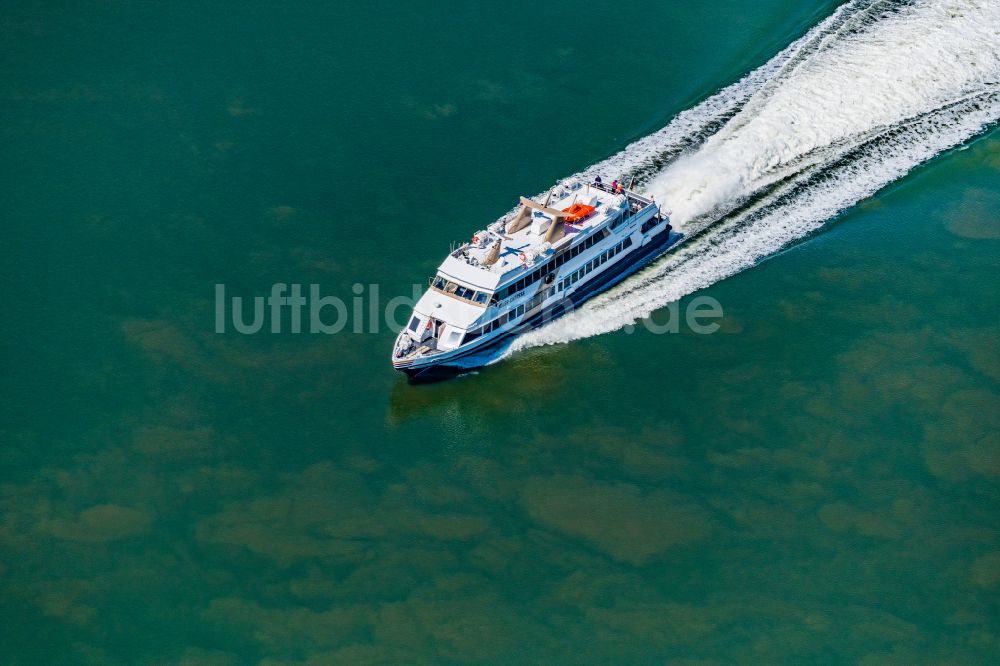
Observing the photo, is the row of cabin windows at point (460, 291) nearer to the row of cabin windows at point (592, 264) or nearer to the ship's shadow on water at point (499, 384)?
the ship's shadow on water at point (499, 384)

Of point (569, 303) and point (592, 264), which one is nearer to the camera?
point (569, 303)

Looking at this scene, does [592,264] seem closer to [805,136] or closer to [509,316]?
[509,316]

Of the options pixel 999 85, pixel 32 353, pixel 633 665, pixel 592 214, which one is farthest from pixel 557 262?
pixel 999 85

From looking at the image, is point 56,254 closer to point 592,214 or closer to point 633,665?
point 592,214

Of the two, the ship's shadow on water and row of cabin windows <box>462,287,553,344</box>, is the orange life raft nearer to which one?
row of cabin windows <box>462,287,553,344</box>

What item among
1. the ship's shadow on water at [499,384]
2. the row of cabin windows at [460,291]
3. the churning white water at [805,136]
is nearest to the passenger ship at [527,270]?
the row of cabin windows at [460,291]

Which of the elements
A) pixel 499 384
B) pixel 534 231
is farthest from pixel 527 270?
pixel 499 384
